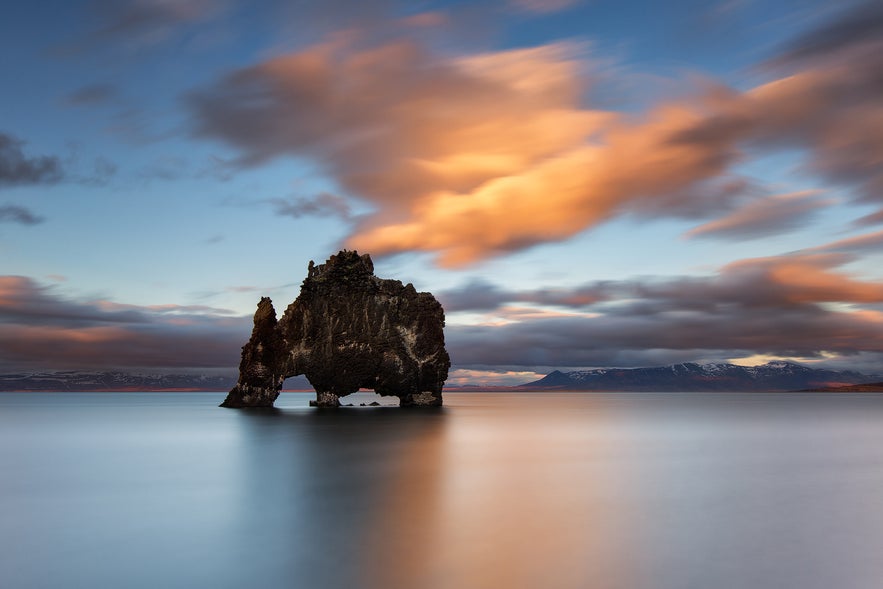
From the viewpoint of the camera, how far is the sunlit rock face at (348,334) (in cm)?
8600

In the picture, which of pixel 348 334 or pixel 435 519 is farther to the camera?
pixel 348 334

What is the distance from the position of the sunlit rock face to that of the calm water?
148 ft

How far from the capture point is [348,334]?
8638cm

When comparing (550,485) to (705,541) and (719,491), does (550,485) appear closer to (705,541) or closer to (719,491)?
(719,491)

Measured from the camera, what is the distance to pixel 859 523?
771 inches

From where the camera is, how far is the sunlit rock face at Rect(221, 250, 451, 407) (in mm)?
86000

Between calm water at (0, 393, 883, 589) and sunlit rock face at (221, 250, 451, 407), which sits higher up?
sunlit rock face at (221, 250, 451, 407)

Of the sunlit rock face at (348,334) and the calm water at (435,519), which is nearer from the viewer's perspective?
the calm water at (435,519)

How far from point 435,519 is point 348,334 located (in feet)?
226

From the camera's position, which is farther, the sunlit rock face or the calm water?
the sunlit rock face

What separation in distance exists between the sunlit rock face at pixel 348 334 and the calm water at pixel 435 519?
45.1 metres

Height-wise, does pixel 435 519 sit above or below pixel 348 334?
below

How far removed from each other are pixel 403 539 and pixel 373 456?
2040cm

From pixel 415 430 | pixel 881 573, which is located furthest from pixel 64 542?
pixel 415 430
